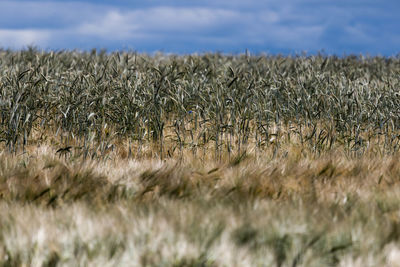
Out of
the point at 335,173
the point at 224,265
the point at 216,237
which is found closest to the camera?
the point at 224,265

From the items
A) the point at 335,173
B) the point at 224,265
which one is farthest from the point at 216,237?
the point at 335,173

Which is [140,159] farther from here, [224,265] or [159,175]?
[224,265]

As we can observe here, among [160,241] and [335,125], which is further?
[335,125]

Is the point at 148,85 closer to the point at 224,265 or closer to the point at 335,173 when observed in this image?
the point at 335,173

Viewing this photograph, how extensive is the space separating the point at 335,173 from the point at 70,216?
205 centimetres

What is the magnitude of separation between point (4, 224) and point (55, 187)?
667 millimetres

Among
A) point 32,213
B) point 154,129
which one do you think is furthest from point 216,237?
point 154,129

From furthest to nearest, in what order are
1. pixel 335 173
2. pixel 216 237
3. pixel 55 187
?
pixel 335 173 → pixel 55 187 → pixel 216 237

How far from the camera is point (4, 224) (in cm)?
242

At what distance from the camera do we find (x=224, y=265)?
204cm

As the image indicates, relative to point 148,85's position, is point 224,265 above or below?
below

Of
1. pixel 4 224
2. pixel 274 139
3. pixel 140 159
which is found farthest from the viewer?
pixel 274 139

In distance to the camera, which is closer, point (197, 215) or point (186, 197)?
point (197, 215)

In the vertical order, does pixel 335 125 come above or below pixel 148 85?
below
